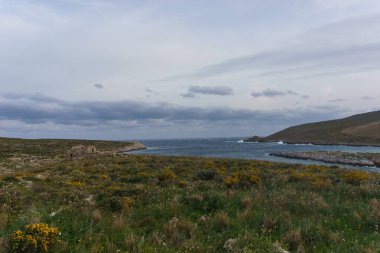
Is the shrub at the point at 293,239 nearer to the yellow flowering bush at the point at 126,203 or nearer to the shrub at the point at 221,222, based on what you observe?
the shrub at the point at 221,222

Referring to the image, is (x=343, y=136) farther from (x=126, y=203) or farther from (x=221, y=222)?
(x=221, y=222)

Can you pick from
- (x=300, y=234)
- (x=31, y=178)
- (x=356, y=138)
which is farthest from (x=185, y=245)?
(x=356, y=138)

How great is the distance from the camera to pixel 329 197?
11516mm

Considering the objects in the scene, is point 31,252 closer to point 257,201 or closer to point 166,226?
point 166,226

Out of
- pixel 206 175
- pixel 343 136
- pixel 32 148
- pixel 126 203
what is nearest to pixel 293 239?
pixel 126 203

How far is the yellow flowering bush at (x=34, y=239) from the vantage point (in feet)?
18.8

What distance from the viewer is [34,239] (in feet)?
19.0

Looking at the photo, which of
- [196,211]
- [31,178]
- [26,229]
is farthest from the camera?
[31,178]

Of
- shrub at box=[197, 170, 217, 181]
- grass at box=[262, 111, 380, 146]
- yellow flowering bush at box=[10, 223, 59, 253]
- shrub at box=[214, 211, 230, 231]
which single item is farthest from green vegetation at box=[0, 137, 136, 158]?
grass at box=[262, 111, 380, 146]

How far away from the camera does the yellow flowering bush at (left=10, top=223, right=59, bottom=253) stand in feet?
18.8

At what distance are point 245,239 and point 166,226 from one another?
1.90 m

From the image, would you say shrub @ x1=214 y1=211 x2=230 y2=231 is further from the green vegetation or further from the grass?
the grass

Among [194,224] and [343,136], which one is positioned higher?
[343,136]

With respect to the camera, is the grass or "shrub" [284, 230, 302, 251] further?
the grass
